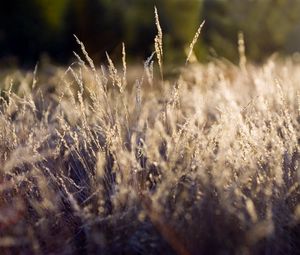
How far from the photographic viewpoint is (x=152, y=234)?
2.63 metres

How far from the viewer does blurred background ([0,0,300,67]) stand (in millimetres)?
15672

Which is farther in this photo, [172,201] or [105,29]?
[105,29]

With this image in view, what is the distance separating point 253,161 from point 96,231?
0.80 meters

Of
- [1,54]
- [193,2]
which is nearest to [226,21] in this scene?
[193,2]

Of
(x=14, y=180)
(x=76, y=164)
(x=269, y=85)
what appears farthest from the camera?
(x=269, y=85)

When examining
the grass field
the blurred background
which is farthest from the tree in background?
the grass field

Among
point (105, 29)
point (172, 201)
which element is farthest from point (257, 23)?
point (172, 201)

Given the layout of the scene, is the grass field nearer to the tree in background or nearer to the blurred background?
the blurred background

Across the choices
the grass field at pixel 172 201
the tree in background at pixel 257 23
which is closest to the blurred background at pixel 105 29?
the tree in background at pixel 257 23

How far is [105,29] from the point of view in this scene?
16.4 metres

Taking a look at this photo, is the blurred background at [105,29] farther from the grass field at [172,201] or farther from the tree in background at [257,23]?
the grass field at [172,201]

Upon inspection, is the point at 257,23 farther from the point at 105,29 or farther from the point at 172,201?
the point at 172,201

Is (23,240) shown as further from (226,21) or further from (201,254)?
(226,21)

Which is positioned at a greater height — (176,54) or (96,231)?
(96,231)
